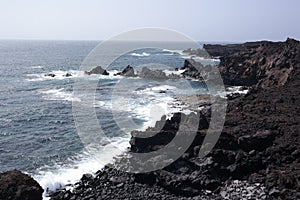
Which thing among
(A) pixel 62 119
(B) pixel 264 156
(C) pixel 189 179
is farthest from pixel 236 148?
(A) pixel 62 119

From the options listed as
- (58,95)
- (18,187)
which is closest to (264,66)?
(58,95)

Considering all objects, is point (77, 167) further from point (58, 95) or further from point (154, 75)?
point (154, 75)

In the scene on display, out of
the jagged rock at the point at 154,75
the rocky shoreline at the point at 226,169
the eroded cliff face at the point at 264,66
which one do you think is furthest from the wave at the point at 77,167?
the jagged rock at the point at 154,75

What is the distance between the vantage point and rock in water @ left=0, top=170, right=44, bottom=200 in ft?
56.9

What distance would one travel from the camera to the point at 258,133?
26.0 metres

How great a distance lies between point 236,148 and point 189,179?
5.80 m

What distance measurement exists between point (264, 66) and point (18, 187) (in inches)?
2063

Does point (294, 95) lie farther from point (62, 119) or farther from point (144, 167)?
point (62, 119)

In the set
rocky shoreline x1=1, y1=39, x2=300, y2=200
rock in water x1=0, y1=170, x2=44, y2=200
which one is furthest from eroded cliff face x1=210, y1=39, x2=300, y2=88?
A: rock in water x1=0, y1=170, x2=44, y2=200

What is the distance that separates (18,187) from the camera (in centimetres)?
1769

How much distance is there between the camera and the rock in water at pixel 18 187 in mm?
17337

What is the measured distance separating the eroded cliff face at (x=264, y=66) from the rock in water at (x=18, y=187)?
3866 centimetres

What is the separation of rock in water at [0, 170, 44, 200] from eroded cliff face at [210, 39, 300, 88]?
3866 centimetres

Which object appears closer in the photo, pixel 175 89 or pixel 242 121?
pixel 242 121
